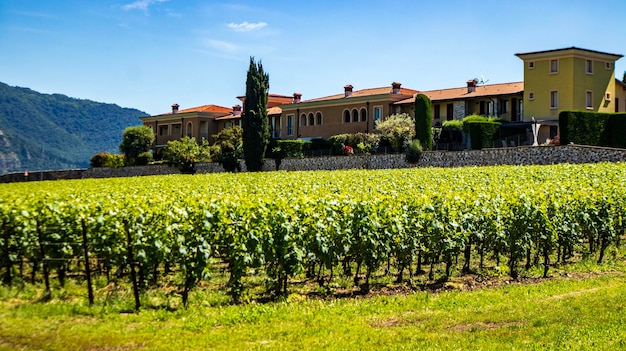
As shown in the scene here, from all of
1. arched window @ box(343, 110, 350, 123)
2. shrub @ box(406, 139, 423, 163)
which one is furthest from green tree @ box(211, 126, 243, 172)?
shrub @ box(406, 139, 423, 163)

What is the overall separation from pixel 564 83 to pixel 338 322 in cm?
4317

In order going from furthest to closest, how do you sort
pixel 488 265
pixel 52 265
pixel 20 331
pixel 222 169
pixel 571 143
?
pixel 222 169 < pixel 571 143 < pixel 488 265 < pixel 52 265 < pixel 20 331

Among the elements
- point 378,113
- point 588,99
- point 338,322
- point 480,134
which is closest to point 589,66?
point 588,99

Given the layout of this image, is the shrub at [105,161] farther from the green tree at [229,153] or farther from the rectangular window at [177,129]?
the green tree at [229,153]

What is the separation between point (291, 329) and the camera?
9883 mm

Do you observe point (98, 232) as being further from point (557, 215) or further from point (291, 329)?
point (557, 215)

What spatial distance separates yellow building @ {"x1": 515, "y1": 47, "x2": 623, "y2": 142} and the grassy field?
127ft

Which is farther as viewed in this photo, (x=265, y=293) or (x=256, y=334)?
(x=265, y=293)

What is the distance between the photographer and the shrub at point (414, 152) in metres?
44.6

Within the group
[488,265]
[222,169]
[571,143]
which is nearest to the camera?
[488,265]

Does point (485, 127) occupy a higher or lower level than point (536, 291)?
higher

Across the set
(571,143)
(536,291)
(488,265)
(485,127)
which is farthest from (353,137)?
(536,291)

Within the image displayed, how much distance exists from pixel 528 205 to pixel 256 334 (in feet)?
26.1

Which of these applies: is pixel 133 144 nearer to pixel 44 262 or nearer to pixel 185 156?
pixel 185 156
